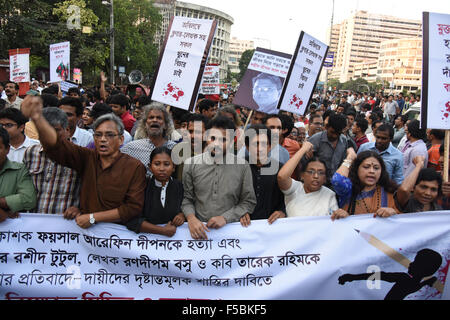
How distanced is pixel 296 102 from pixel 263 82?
162 centimetres

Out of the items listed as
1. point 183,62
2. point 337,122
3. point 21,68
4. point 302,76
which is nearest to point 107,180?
point 183,62

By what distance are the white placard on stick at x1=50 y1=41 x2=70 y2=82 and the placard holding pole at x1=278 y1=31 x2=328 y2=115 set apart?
19.0 ft

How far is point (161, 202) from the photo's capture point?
2.82 meters

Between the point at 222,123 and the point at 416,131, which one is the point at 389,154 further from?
the point at 222,123

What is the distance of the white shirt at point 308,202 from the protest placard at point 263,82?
305 centimetres

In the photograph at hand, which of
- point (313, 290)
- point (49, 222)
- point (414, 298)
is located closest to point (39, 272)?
point (49, 222)

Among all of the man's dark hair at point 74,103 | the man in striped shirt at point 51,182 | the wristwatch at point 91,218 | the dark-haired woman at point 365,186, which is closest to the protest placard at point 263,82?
the man's dark hair at point 74,103

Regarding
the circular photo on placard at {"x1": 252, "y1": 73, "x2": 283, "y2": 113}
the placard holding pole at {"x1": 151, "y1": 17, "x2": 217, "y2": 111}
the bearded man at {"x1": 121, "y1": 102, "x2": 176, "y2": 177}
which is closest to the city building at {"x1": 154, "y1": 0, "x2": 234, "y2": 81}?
the circular photo on placard at {"x1": 252, "y1": 73, "x2": 283, "y2": 113}

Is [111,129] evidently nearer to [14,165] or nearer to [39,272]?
[14,165]

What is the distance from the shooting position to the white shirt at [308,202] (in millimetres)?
2994

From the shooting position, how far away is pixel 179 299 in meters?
2.85

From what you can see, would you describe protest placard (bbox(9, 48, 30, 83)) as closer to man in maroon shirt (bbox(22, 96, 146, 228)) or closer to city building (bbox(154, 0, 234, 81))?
man in maroon shirt (bbox(22, 96, 146, 228))

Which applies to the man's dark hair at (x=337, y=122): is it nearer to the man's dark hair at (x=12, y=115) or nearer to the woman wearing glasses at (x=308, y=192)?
the woman wearing glasses at (x=308, y=192)

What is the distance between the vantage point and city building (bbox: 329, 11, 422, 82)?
142m
